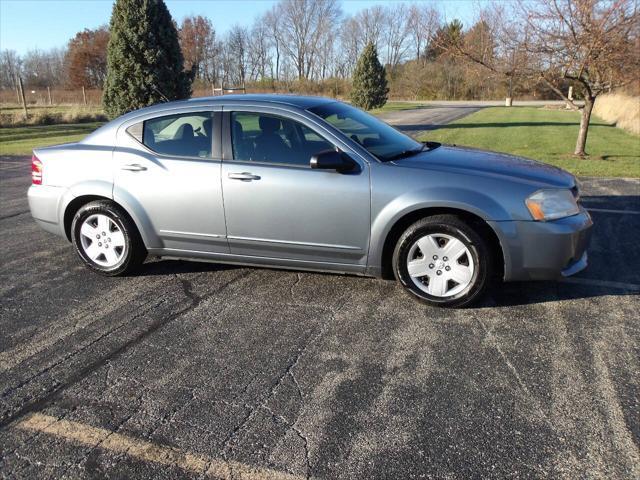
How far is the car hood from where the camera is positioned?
4.08 metres

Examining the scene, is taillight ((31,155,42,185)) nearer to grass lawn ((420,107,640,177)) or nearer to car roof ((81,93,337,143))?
car roof ((81,93,337,143))

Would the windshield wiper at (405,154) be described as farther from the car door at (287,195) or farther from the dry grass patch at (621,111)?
the dry grass patch at (621,111)

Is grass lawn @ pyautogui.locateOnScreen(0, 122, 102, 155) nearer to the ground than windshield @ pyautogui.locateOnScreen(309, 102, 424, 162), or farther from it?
nearer to the ground

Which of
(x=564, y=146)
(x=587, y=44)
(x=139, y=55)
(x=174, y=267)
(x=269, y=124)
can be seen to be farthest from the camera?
(x=139, y=55)

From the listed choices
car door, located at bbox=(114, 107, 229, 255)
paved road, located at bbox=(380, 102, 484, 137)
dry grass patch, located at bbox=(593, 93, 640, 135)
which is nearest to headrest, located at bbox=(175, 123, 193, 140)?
car door, located at bbox=(114, 107, 229, 255)

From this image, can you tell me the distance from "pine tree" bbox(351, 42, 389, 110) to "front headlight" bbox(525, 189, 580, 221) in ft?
93.6

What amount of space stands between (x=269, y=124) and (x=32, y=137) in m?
19.2

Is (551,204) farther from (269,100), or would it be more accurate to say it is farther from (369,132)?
(269,100)

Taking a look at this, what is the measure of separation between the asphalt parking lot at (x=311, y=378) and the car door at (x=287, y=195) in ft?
1.42

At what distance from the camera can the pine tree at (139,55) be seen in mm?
16531

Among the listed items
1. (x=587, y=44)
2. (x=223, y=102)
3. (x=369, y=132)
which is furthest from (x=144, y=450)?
(x=587, y=44)

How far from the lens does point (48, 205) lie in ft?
16.6

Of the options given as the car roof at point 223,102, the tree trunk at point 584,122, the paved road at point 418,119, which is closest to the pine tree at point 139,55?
the paved road at point 418,119

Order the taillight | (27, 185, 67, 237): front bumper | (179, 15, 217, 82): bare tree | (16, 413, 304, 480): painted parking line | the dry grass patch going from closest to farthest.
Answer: (16, 413, 304, 480): painted parking line
(27, 185, 67, 237): front bumper
the taillight
the dry grass patch
(179, 15, 217, 82): bare tree
